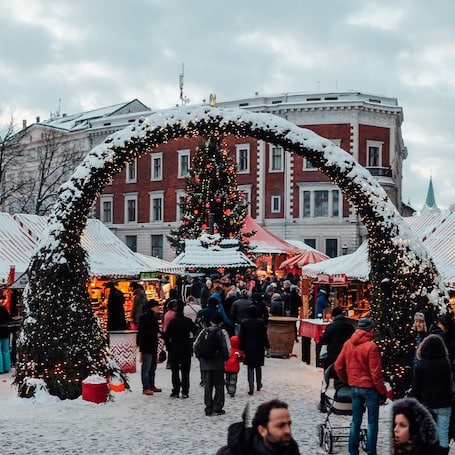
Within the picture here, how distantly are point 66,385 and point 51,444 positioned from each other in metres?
2.69

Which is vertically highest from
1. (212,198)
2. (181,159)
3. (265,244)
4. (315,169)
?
(181,159)

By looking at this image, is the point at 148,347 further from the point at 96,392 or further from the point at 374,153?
the point at 374,153

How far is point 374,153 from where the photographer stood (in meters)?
45.9

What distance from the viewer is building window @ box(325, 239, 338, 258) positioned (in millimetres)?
44594

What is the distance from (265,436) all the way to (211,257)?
17539mm

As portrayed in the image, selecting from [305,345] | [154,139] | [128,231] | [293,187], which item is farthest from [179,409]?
[128,231]

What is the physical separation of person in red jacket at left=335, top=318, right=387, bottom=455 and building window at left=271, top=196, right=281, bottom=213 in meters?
38.6

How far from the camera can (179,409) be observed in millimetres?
10719

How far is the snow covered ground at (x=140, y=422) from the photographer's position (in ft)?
28.0

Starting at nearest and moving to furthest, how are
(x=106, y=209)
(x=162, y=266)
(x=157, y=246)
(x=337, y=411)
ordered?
(x=337, y=411)
(x=162, y=266)
(x=157, y=246)
(x=106, y=209)

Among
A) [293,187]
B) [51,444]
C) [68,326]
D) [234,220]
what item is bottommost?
[51,444]

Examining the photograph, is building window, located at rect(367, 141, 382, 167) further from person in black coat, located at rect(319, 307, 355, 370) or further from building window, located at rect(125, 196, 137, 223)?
person in black coat, located at rect(319, 307, 355, 370)

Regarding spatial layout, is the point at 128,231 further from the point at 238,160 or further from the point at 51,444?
the point at 51,444

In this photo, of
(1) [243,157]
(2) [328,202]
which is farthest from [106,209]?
(2) [328,202]
